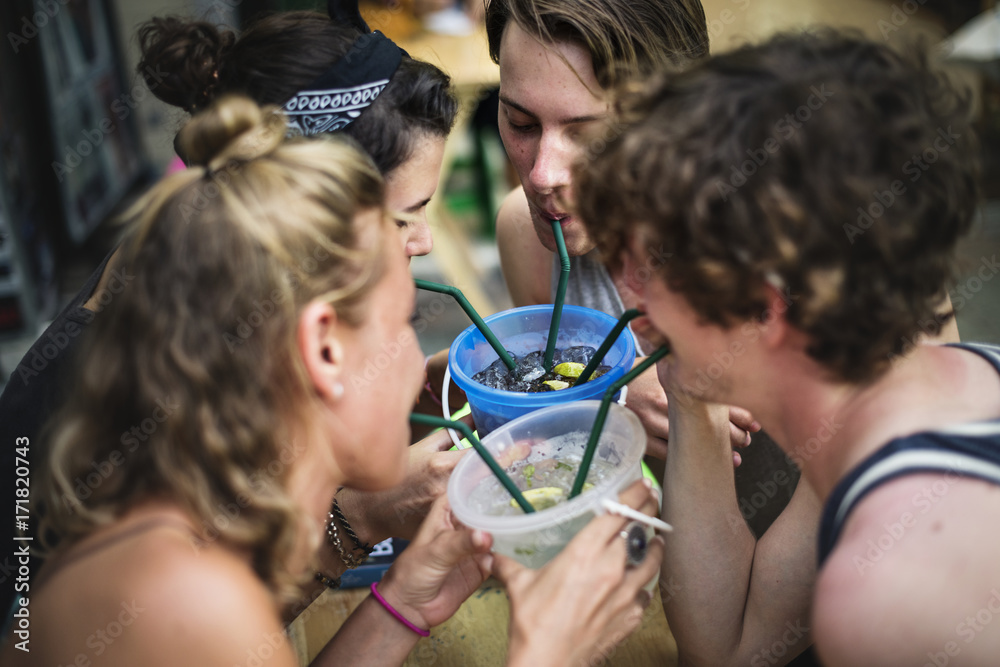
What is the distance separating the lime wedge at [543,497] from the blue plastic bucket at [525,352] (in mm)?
151

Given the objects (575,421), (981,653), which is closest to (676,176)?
(575,421)

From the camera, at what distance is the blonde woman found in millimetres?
974

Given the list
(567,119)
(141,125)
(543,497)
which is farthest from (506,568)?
(141,125)

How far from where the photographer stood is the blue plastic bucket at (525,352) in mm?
1273

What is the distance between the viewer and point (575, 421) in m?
1.24

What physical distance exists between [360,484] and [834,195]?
2.56ft

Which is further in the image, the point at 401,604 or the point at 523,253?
the point at 523,253

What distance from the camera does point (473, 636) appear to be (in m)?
1.48

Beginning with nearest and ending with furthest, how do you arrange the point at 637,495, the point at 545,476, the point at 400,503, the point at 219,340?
the point at 219,340, the point at 637,495, the point at 545,476, the point at 400,503

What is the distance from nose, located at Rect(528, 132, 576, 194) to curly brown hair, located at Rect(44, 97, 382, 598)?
607 millimetres

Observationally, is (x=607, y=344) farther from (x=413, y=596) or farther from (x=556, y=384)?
(x=413, y=596)

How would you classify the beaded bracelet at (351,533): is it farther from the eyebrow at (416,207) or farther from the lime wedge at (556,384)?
the eyebrow at (416,207)

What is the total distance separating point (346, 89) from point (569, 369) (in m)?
0.72

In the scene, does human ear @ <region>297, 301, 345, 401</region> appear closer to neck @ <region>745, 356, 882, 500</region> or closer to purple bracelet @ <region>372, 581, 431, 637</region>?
purple bracelet @ <region>372, 581, 431, 637</region>
